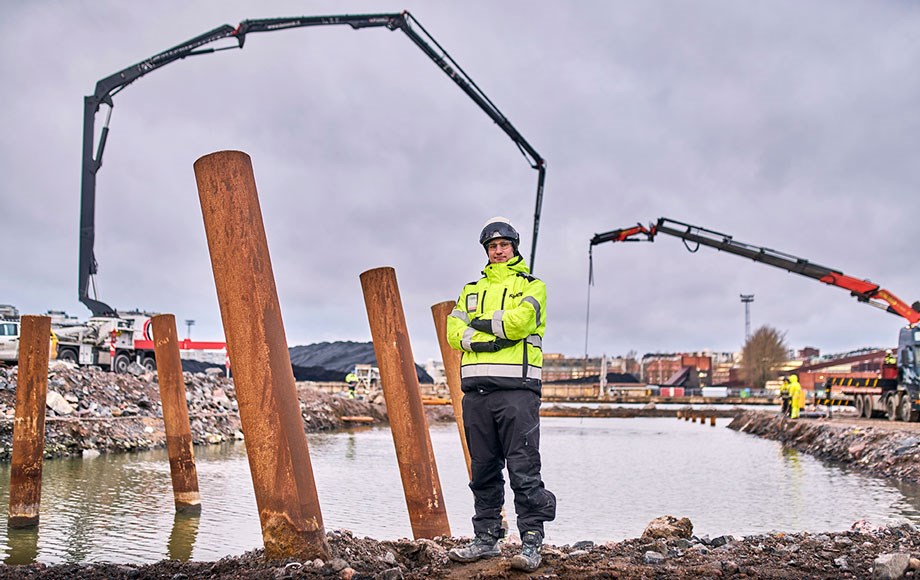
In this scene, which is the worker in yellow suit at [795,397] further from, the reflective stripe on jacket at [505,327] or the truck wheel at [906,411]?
the reflective stripe on jacket at [505,327]

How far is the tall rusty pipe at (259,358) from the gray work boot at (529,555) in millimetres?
1062

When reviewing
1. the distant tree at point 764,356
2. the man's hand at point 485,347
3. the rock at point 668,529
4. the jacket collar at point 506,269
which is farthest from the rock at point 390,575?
the distant tree at point 764,356

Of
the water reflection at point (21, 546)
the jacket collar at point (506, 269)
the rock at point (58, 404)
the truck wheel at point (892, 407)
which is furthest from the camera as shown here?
the truck wheel at point (892, 407)

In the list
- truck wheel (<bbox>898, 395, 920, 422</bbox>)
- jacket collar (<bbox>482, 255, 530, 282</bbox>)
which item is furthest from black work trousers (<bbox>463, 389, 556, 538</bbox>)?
truck wheel (<bbox>898, 395, 920, 422</bbox>)

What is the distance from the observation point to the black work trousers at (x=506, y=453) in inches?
183

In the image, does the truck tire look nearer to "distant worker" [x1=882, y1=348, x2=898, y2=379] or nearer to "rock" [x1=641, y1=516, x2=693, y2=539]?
"distant worker" [x1=882, y1=348, x2=898, y2=379]

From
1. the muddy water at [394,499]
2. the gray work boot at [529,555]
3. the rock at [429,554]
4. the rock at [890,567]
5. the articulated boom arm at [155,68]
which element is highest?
the articulated boom arm at [155,68]

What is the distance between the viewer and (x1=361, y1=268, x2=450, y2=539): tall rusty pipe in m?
6.58

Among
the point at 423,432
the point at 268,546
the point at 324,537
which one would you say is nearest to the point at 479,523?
the point at 324,537

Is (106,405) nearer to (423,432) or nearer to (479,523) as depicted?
(423,432)

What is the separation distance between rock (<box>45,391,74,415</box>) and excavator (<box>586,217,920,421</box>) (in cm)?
1587

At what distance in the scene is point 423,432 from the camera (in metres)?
6.79

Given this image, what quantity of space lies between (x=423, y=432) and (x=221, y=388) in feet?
74.5

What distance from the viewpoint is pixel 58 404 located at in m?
18.2
